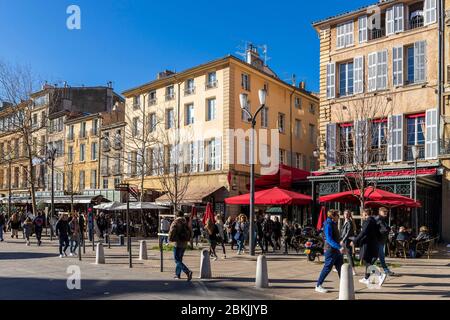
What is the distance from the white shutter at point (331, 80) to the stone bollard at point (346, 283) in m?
17.0

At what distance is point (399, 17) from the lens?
73.2ft

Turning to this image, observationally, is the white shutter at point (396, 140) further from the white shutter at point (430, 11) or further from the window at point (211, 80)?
the window at point (211, 80)

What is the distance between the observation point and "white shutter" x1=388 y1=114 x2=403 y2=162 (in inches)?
862

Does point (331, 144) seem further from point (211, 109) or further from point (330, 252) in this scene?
point (330, 252)

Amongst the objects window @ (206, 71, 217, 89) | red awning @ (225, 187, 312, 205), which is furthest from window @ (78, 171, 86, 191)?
red awning @ (225, 187, 312, 205)

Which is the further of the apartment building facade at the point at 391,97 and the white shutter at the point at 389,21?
the white shutter at the point at 389,21

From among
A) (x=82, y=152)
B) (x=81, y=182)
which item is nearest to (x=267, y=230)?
(x=81, y=182)

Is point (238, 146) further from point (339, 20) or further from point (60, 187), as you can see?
point (60, 187)

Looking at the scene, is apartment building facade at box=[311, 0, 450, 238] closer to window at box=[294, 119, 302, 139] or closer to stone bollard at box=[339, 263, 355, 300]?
window at box=[294, 119, 302, 139]

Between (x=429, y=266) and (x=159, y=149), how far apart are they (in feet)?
73.5

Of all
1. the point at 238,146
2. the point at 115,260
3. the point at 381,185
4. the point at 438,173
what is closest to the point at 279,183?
the point at 238,146

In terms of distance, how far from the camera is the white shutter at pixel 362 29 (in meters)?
23.5

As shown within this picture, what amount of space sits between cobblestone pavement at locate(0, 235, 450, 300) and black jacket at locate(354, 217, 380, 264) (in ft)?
2.19

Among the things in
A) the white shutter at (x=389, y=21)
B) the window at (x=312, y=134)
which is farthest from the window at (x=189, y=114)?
the white shutter at (x=389, y=21)
